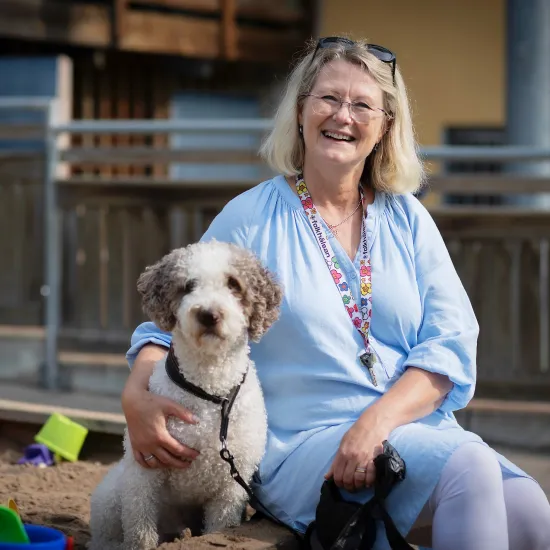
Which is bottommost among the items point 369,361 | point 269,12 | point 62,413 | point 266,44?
point 62,413

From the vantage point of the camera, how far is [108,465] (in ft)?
17.8

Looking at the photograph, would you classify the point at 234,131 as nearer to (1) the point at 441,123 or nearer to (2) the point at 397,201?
(2) the point at 397,201

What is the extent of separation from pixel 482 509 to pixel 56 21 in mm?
8940

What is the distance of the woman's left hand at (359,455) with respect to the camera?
3414 mm

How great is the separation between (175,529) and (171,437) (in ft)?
1.56

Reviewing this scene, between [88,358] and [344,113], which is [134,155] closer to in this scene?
[88,358]

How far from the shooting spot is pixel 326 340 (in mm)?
3684

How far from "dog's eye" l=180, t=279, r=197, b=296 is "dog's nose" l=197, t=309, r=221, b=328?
169mm

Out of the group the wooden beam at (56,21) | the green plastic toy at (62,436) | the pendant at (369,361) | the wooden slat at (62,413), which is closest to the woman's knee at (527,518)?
the pendant at (369,361)

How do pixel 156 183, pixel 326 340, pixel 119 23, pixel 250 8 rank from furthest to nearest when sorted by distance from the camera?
pixel 250 8 → pixel 119 23 → pixel 156 183 → pixel 326 340

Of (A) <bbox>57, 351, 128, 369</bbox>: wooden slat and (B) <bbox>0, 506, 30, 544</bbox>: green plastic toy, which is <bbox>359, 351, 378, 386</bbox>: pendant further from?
(A) <bbox>57, 351, 128, 369</bbox>: wooden slat

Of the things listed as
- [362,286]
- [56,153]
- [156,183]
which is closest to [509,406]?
[156,183]

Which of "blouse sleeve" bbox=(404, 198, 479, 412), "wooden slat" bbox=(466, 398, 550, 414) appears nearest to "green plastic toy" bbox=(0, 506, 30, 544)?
"blouse sleeve" bbox=(404, 198, 479, 412)

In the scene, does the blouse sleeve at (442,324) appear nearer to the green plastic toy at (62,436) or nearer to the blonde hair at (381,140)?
the blonde hair at (381,140)
